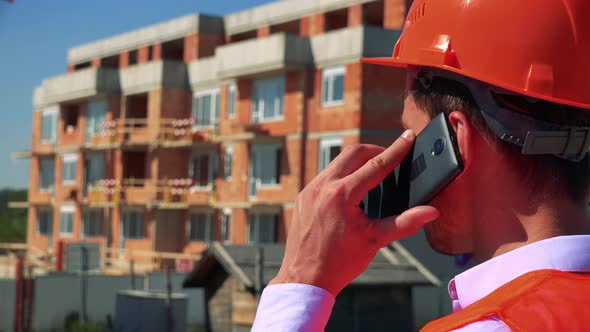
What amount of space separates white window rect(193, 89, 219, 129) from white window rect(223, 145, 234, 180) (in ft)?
5.51

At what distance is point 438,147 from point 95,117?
47154 millimetres

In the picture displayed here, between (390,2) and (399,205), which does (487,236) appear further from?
(390,2)

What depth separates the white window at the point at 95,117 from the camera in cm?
4706

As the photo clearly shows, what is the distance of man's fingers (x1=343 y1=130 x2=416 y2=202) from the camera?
5.44ft

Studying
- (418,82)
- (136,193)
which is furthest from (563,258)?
(136,193)

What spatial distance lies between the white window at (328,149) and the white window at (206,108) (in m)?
7.51

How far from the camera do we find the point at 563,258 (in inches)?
61.1

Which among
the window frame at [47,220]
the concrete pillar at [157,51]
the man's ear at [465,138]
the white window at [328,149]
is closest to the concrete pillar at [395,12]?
the white window at [328,149]

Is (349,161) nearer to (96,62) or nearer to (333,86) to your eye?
(333,86)

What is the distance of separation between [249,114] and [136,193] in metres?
8.23

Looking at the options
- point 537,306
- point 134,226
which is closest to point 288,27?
point 134,226

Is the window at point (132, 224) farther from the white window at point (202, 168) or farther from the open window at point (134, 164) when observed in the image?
the white window at point (202, 168)

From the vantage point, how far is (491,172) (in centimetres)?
168

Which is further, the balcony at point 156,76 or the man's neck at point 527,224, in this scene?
the balcony at point 156,76
